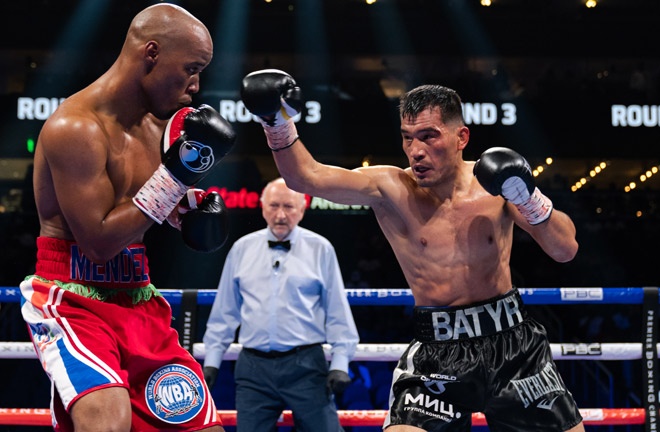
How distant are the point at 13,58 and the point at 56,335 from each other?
10629 millimetres

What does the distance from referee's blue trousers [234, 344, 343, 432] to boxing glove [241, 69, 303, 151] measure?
55.7 inches

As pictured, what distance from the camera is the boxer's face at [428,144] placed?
2568mm

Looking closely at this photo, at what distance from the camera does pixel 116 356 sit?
78.6 inches

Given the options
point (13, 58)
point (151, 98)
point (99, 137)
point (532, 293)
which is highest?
point (13, 58)

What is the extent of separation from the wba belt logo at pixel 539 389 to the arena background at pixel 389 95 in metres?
7.37

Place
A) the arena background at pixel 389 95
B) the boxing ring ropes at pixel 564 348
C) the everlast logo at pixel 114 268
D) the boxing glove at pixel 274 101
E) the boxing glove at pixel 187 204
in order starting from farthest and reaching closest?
1. the arena background at pixel 389 95
2. the boxing ring ropes at pixel 564 348
3. the boxing glove at pixel 187 204
4. the boxing glove at pixel 274 101
5. the everlast logo at pixel 114 268

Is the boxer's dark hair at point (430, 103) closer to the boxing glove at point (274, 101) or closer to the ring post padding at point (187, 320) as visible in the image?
the boxing glove at point (274, 101)

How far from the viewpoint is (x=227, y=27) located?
11461mm

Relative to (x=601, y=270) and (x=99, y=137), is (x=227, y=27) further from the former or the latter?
(x=99, y=137)

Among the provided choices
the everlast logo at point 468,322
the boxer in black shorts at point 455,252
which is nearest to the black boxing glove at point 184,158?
the boxer in black shorts at point 455,252

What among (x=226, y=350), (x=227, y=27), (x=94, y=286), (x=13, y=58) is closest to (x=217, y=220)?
(x=94, y=286)

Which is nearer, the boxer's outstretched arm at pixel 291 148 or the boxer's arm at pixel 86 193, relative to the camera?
the boxer's arm at pixel 86 193

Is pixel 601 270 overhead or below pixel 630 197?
below

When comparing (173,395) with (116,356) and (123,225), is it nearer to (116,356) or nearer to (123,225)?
(116,356)
